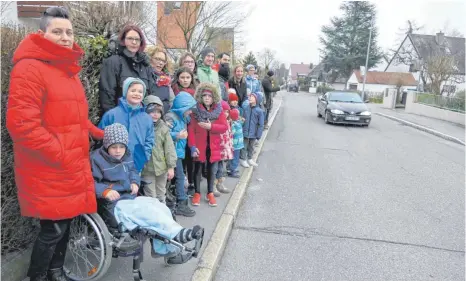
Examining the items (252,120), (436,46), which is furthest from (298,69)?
(252,120)

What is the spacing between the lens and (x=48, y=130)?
2381 mm

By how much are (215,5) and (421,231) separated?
11.6 meters

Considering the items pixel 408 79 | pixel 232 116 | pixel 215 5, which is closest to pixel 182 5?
pixel 215 5

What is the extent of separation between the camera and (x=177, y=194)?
4457 mm

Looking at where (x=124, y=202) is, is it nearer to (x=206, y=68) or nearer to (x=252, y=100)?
(x=206, y=68)

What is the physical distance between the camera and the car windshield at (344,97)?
1644cm

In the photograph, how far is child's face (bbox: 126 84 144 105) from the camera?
3.17 m

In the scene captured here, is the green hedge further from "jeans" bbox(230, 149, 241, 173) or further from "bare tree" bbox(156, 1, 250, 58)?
"bare tree" bbox(156, 1, 250, 58)

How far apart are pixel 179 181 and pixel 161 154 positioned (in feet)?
2.35

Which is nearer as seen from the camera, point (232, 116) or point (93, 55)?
point (93, 55)

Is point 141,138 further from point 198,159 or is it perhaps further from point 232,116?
point 232,116

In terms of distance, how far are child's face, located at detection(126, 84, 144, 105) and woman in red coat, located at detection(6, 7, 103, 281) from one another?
572mm

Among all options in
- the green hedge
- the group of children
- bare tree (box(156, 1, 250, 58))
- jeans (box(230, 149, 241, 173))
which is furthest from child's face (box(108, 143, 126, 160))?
bare tree (box(156, 1, 250, 58))

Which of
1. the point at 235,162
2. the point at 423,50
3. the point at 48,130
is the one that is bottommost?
the point at 235,162
